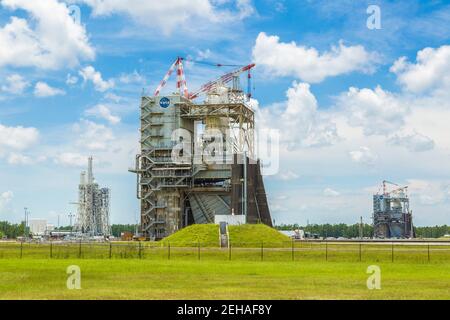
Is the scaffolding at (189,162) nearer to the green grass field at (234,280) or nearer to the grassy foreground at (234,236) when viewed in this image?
the grassy foreground at (234,236)

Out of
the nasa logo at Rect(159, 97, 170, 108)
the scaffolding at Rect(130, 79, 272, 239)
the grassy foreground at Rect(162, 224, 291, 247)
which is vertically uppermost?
the nasa logo at Rect(159, 97, 170, 108)

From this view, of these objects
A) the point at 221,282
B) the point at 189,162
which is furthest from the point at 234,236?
the point at 221,282

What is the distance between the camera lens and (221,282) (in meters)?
42.4

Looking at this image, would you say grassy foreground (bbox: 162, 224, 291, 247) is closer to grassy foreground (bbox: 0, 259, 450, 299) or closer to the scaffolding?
the scaffolding

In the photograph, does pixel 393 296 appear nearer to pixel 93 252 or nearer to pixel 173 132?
pixel 93 252

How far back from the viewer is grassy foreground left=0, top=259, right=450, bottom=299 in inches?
1380

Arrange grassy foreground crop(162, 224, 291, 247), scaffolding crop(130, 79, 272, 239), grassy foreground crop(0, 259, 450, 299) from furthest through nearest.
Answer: scaffolding crop(130, 79, 272, 239), grassy foreground crop(162, 224, 291, 247), grassy foreground crop(0, 259, 450, 299)

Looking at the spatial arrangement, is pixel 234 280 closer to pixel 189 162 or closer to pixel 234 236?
pixel 234 236

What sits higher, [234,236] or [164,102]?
[164,102]

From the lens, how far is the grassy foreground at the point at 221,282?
3506 cm

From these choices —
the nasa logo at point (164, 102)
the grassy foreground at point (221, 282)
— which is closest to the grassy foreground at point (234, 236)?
the grassy foreground at point (221, 282)

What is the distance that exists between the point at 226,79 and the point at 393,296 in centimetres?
12476

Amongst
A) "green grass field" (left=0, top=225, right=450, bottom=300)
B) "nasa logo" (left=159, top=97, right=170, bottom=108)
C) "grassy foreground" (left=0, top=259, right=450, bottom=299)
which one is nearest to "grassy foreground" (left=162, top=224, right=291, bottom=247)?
"green grass field" (left=0, top=225, right=450, bottom=300)
